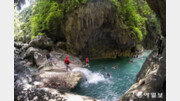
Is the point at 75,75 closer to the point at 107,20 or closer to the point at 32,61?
the point at 32,61

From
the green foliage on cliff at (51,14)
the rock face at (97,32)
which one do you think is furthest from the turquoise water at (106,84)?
the green foliage on cliff at (51,14)

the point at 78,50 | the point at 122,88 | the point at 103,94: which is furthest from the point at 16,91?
the point at 78,50

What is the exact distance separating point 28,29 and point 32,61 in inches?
631

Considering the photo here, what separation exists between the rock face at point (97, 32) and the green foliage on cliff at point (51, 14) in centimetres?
96

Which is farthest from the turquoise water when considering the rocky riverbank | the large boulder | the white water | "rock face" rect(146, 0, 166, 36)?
"rock face" rect(146, 0, 166, 36)

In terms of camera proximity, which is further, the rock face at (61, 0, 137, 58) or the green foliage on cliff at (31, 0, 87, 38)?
the green foliage on cliff at (31, 0, 87, 38)

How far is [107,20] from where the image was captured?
18641 mm

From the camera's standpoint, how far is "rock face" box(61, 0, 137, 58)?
1744 cm

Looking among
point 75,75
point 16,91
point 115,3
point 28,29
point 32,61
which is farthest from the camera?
point 28,29

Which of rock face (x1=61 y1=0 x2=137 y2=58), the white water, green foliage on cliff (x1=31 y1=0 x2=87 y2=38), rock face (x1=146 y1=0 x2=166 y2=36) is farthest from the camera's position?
green foliage on cliff (x1=31 y1=0 x2=87 y2=38)

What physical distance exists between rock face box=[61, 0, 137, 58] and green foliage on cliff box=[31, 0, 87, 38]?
0.96m

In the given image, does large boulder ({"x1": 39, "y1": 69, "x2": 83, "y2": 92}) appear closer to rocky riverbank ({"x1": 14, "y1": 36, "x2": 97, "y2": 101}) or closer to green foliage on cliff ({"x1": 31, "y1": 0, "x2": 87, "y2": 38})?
rocky riverbank ({"x1": 14, "y1": 36, "x2": 97, "y2": 101})

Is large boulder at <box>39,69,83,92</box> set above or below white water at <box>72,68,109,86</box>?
above

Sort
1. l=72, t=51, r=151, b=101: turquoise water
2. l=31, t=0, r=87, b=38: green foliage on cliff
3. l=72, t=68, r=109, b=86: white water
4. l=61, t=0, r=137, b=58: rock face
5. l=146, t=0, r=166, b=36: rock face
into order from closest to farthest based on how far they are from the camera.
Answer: l=146, t=0, r=166, b=36: rock face → l=72, t=51, r=151, b=101: turquoise water → l=72, t=68, r=109, b=86: white water → l=61, t=0, r=137, b=58: rock face → l=31, t=0, r=87, b=38: green foliage on cliff
